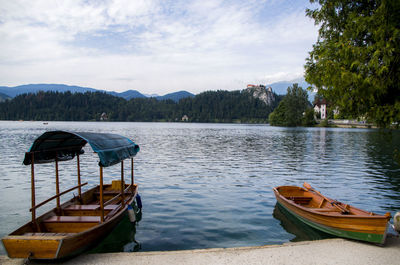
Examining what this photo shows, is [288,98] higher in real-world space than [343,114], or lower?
higher

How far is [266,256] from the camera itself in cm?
901

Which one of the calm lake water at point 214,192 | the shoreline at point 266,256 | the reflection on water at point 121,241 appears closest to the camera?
the shoreline at point 266,256

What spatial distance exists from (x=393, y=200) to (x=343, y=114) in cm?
1122

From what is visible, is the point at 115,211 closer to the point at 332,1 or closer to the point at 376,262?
the point at 376,262

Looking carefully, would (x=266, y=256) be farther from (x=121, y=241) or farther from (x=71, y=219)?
(x=71, y=219)

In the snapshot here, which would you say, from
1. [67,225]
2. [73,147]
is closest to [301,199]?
[67,225]

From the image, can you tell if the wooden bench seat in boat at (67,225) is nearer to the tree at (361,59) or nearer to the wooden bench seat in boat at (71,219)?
the wooden bench seat in boat at (71,219)

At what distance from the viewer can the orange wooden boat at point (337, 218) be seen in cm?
986

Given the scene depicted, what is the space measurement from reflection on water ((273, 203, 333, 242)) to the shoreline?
2381 millimetres

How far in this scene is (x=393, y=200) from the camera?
18.1 m

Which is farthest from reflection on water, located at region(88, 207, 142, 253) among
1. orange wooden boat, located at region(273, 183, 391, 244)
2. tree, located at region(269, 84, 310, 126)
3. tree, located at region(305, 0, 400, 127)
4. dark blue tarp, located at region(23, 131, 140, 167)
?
tree, located at region(269, 84, 310, 126)

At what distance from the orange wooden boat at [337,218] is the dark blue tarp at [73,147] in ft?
26.8

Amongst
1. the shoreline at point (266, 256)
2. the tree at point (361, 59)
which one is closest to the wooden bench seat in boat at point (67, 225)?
the shoreline at point (266, 256)

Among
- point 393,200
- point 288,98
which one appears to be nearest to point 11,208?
point 393,200
